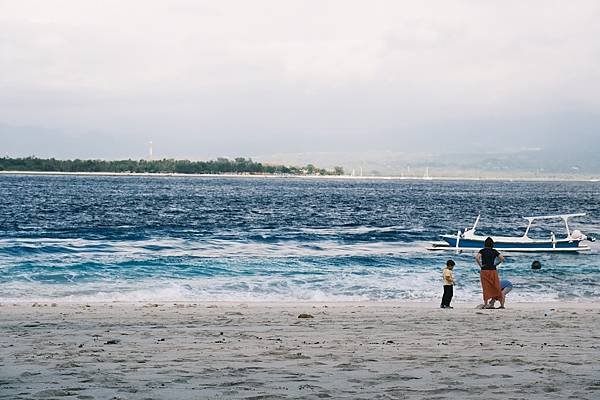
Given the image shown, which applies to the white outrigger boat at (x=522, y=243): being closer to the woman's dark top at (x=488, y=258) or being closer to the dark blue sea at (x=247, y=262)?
the dark blue sea at (x=247, y=262)

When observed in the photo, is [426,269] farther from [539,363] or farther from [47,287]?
[539,363]

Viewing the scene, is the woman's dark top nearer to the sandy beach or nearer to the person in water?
the person in water

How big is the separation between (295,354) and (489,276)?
8.63 m

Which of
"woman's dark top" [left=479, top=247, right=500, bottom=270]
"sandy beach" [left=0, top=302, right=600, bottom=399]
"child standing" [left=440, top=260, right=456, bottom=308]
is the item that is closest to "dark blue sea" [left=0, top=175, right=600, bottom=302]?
"child standing" [left=440, top=260, right=456, bottom=308]

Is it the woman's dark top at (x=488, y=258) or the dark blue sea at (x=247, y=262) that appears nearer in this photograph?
the woman's dark top at (x=488, y=258)

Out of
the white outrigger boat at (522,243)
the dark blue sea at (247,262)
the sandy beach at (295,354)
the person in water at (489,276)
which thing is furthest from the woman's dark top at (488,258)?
the white outrigger boat at (522,243)

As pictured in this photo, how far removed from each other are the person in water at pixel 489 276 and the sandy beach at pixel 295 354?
4.86 ft

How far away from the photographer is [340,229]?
5250 cm

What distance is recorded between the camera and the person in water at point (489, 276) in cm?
1853

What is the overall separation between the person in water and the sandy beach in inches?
58.3

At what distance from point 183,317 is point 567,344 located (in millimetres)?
6790

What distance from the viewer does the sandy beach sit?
887 cm

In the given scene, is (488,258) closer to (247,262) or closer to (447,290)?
(447,290)

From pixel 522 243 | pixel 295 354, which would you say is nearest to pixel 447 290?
pixel 295 354
